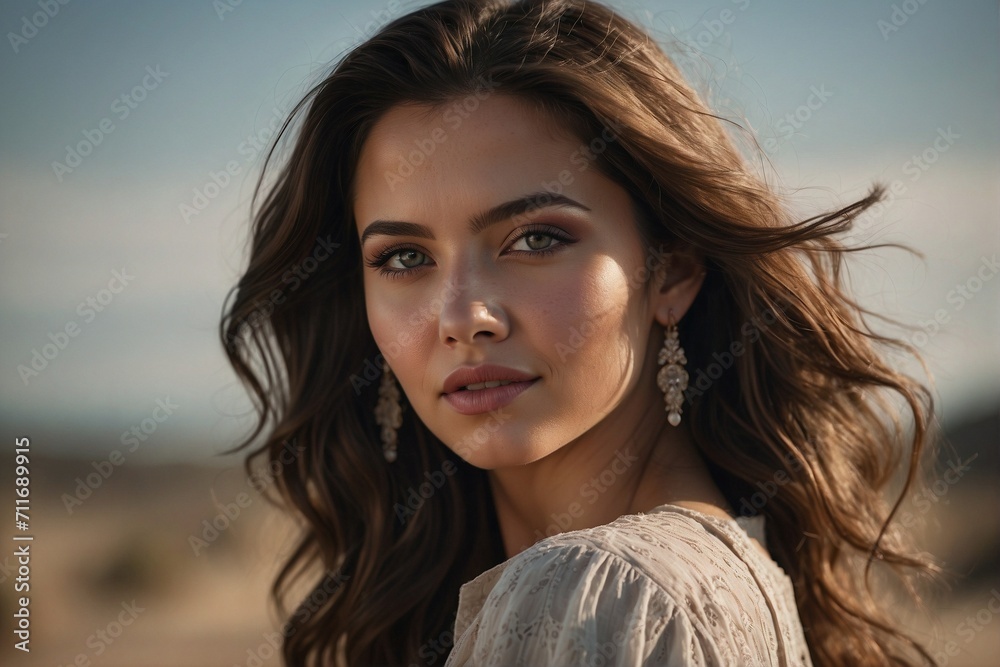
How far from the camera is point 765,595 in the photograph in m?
2.08

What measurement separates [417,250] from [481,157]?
1.04 ft

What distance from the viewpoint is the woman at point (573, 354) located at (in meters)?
2.18

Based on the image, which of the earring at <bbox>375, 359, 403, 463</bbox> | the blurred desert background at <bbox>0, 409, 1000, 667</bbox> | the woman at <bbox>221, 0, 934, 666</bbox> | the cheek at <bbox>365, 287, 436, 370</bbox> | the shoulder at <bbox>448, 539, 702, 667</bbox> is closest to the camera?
the shoulder at <bbox>448, 539, 702, 667</bbox>

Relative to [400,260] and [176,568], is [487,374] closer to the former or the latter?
[400,260]

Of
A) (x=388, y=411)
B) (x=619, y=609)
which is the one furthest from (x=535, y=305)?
(x=388, y=411)

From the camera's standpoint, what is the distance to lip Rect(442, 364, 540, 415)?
7.38 feet

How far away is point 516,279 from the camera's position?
2250 millimetres

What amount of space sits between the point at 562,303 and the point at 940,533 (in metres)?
12.0

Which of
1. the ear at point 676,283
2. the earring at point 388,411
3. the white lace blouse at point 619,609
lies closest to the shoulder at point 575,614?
the white lace blouse at point 619,609

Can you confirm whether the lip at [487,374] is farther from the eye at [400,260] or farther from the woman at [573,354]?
the eye at [400,260]

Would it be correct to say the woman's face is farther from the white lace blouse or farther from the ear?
the white lace blouse

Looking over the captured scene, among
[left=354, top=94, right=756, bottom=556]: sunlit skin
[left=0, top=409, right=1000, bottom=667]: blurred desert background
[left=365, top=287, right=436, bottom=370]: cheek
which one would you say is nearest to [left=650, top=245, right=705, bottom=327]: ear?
[left=354, top=94, right=756, bottom=556]: sunlit skin

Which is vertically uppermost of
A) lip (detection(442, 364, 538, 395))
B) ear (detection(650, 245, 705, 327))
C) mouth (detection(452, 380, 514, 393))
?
ear (detection(650, 245, 705, 327))

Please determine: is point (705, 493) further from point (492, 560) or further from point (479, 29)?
point (479, 29)
